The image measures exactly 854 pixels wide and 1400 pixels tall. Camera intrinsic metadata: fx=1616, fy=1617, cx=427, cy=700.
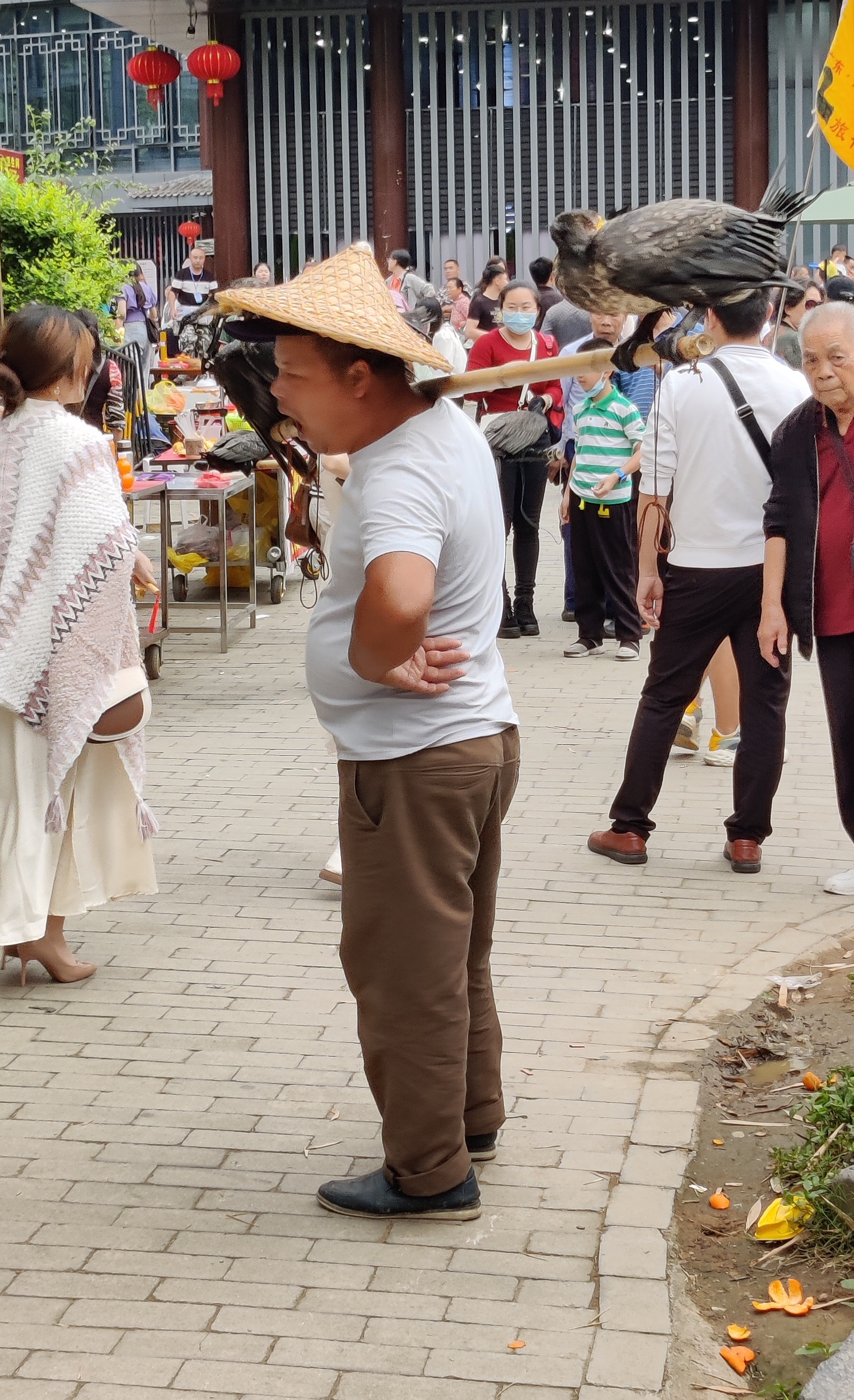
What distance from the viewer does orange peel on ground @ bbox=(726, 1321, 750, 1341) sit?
3.08 metres

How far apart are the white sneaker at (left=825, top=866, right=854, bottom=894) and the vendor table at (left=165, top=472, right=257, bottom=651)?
4722 mm

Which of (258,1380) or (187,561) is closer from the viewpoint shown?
(258,1380)

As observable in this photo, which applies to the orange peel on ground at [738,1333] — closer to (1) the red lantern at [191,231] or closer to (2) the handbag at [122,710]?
(2) the handbag at [122,710]

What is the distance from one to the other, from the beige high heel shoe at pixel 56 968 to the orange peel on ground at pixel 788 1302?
239 cm

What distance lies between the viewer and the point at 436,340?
7.87m

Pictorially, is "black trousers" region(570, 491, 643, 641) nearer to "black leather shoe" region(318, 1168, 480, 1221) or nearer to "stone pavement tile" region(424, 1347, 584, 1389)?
"black leather shoe" region(318, 1168, 480, 1221)

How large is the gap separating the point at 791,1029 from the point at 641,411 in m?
5.50

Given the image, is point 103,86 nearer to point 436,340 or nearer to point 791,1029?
point 436,340

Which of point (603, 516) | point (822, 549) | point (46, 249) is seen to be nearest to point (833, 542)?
point (822, 549)

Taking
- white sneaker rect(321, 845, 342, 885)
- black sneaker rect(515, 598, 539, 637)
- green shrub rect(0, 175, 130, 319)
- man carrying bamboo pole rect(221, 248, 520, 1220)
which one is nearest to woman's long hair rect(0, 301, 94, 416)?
man carrying bamboo pole rect(221, 248, 520, 1220)

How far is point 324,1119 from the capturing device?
3986mm

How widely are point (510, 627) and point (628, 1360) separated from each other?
743 cm

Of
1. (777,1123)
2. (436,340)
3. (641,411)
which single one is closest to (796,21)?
(641,411)

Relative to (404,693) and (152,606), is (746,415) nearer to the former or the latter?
(404,693)
